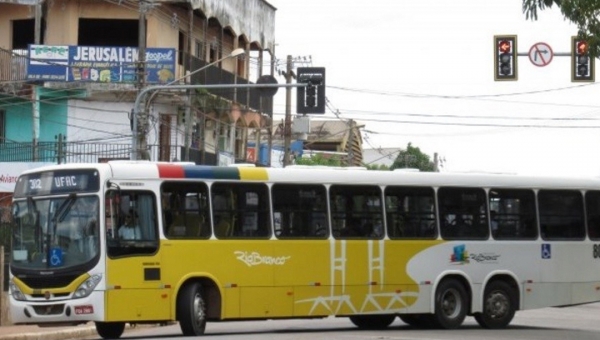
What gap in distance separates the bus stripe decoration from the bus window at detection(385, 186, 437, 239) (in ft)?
9.41

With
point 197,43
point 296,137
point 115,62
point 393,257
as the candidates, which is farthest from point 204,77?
point 393,257

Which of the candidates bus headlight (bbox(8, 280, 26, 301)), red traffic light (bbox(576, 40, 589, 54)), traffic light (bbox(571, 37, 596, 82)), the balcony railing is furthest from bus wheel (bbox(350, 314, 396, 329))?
the balcony railing

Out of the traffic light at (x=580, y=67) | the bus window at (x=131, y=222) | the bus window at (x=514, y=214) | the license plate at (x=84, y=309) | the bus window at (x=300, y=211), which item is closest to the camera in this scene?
the license plate at (x=84, y=309)

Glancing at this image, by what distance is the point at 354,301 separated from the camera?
23.4 metres

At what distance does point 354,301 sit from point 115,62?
21868mm

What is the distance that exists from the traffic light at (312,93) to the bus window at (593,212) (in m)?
9.14

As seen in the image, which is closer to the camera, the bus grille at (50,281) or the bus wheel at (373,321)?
the bus grille at (50,281)

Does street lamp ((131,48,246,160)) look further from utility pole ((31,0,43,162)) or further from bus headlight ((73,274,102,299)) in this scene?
bus headlight ((73,274,102,299))

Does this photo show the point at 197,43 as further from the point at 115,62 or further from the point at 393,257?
the point at 393,257

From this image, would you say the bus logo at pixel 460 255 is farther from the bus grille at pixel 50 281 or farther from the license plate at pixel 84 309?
the bus grille at pixel 50 281

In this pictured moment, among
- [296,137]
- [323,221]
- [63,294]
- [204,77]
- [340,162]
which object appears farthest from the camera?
[340,162]

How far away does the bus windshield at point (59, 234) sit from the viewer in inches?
805

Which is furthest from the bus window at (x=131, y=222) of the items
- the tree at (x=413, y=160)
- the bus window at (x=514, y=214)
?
the tree at (x=413, y=160)

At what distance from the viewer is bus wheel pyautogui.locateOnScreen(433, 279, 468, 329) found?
79.9 ft
